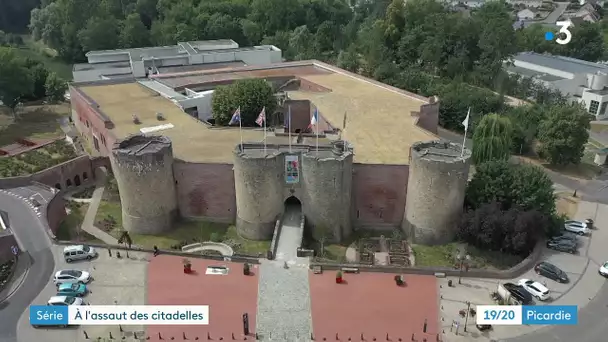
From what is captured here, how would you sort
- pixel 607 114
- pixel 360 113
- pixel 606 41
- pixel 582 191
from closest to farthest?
pixel 582 191 < pixel 360 113 < pixel 607 114 < pixel 606 41

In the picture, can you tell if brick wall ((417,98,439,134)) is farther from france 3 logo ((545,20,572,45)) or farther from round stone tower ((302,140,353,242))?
france 3 logo ((545,20,572,45))

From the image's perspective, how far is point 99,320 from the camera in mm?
29359

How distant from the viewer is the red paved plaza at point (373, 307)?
29.9 meters

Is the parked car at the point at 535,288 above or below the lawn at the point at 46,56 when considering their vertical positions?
below

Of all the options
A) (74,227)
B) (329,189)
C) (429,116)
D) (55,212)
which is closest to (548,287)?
(329,189)


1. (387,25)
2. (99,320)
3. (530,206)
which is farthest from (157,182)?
(387,25)

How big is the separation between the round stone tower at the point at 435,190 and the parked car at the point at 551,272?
659 centimetres

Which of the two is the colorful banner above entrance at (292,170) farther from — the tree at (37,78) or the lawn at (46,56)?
the lawn at (46,56)

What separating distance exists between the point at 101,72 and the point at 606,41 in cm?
9552

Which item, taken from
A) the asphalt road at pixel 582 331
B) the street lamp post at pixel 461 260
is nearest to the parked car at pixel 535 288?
the asphalt road at pixel 582 331

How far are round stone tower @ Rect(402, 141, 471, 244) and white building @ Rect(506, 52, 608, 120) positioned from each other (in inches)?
1575

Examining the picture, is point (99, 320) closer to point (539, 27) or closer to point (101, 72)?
point (101, 72)

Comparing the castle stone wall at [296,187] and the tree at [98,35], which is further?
the tree at [98,35]

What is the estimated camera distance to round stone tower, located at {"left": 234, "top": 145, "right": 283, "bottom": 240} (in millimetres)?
38906
